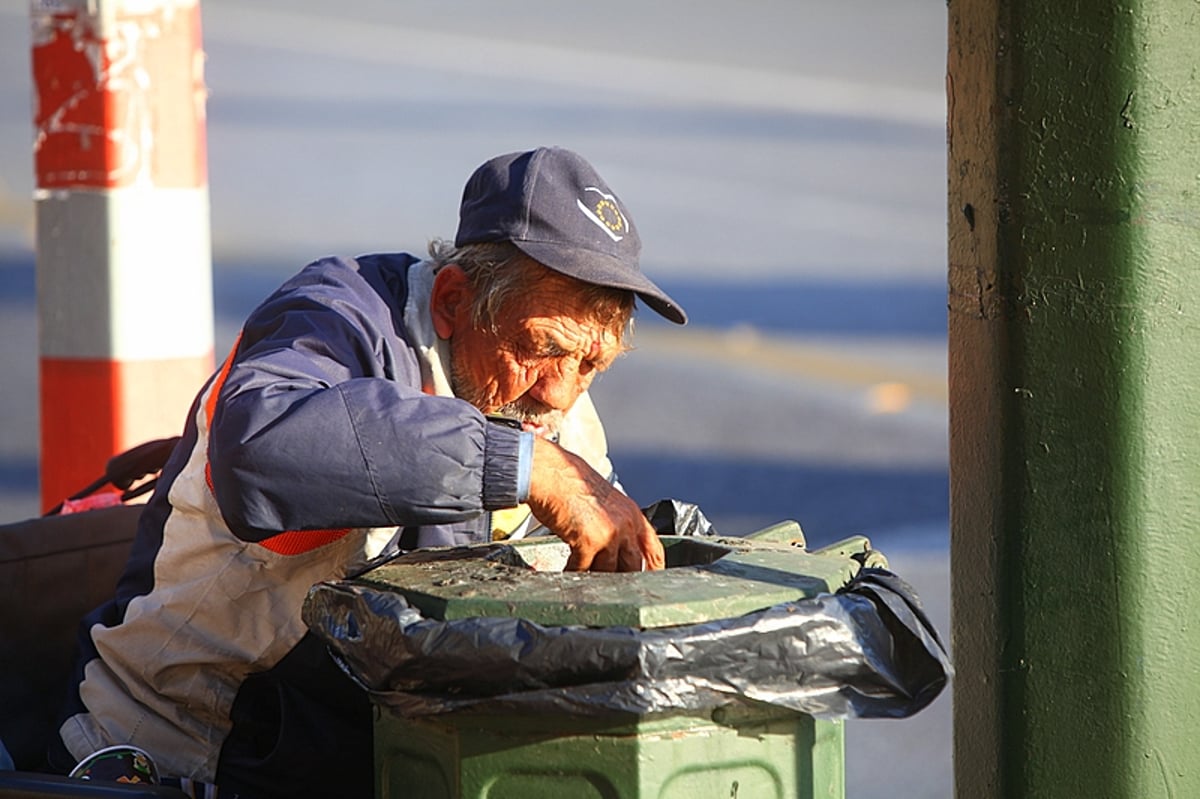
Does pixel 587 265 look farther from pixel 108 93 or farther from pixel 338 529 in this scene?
pixel 108 93

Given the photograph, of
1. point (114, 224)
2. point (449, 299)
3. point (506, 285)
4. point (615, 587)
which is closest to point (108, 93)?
point (114, 224)

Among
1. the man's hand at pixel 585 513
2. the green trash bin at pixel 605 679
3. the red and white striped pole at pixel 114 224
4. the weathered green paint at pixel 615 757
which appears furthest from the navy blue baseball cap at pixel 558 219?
the red and white striped pole at pixel 114 224

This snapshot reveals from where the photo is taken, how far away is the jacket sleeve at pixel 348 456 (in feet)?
6.70

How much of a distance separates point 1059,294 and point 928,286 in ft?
23.8

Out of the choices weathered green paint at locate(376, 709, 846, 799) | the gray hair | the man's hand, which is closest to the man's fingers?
the man's hand

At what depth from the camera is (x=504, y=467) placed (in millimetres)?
2102

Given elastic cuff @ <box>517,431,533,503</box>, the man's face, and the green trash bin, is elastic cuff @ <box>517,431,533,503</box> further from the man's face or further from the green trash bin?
the man's face

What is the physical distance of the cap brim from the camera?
2398mm

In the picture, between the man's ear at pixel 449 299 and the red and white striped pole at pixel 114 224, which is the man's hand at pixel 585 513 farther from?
the red and white striped pole at pixel 114 224

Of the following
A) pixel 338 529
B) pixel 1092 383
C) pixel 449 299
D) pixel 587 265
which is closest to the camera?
pixel 1092 383

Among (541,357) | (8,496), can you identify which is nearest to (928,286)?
(8,496)

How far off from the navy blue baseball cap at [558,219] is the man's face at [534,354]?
63mm

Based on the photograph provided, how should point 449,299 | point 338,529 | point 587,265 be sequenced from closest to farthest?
point 338,529
point 587,265
point 449,299

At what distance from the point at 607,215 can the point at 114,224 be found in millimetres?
1597
